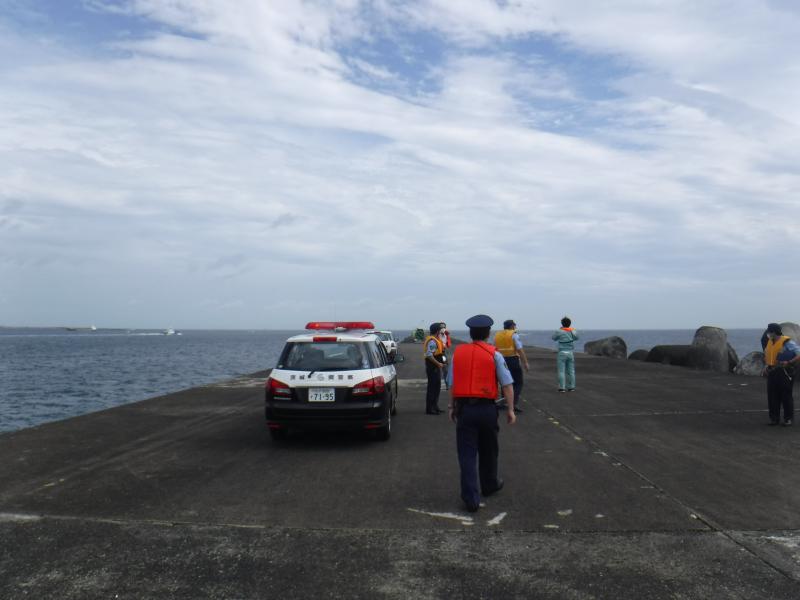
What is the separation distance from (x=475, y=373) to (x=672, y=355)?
27.0 m

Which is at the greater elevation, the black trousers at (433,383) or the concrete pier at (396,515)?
the black trousers at (433,383)

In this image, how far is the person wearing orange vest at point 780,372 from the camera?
11.3 metres

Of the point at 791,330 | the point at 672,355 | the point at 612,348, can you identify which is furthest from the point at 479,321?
the point at 612,348

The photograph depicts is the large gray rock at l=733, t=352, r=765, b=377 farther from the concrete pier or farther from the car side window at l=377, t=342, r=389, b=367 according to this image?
the car side window at l=377, t=342, r=389, b=367

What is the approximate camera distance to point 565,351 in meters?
17.2

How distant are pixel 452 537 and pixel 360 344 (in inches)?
195

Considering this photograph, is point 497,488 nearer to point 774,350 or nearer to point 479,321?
point 479,321

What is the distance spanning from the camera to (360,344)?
33.6 feet

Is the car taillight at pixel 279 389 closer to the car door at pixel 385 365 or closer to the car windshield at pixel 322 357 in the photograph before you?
the car windshield at pixel 322 357

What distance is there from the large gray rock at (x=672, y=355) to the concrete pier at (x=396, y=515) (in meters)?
19.5

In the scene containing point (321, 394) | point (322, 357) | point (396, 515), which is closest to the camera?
point (396, 515)

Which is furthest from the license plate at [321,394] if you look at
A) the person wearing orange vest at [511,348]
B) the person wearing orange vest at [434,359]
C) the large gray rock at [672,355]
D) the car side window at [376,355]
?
the large gray rock at [672,355]

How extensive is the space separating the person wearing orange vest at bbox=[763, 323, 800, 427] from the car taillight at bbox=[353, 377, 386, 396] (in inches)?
263

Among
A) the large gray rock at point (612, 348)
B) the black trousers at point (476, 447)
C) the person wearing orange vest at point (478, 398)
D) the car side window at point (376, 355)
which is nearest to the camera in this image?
the black trousers at point (476, 447)
